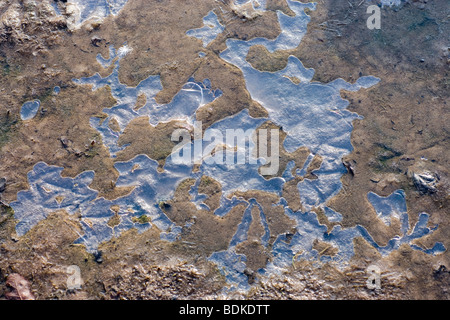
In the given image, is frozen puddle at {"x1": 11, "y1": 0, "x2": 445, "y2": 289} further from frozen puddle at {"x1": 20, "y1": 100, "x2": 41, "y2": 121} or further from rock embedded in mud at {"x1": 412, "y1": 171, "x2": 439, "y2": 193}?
rock embedded in mud at {"x1": 412, "y1": 171, "x2": 439, "y2": 193}

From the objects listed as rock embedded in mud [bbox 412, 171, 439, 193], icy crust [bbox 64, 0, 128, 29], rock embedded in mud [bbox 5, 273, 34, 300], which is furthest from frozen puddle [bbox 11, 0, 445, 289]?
icy crust [bbox 64, 0, 128, 29]

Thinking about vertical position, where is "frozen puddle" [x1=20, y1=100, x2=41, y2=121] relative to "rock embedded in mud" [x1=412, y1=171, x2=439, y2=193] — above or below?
above

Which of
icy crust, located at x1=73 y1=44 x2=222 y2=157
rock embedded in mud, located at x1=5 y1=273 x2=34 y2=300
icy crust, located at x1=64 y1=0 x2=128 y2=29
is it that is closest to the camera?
rock embedded in mud, located at x1=5 y1=273 x2=34 y2=300

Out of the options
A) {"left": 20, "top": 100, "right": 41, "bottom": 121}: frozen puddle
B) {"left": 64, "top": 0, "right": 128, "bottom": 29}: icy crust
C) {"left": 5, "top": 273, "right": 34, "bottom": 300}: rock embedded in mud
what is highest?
{"left": 64, "top": 0, "right": 128, "bottom": 29}: icy crust

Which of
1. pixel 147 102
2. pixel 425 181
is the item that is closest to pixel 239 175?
pixel 147 102

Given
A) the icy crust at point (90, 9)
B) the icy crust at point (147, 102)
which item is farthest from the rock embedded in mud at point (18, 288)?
the icy crust at point (90, 9)

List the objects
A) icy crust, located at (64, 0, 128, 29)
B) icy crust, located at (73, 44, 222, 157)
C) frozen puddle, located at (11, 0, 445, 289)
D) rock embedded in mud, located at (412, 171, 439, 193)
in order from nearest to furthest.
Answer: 1. frozen puddle, located at (11, 0, 445, 289)
2. rock embedded in mud, located at (412, 171, 439, 193)
3. icy crust, located at (73, 44, 222, 157)
4. icy crust, located at (64, 0, 128, 29)

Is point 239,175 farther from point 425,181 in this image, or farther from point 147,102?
point 425,181

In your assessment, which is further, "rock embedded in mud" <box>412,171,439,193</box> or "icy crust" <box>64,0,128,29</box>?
"icy crust" <box>64,0,128,29</box>
